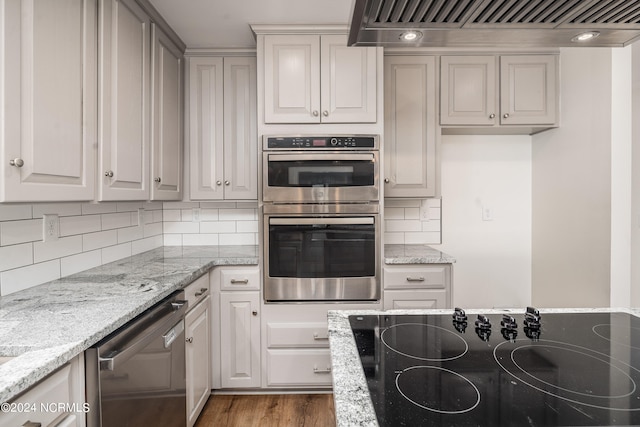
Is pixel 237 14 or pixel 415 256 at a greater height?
pixel 237 14

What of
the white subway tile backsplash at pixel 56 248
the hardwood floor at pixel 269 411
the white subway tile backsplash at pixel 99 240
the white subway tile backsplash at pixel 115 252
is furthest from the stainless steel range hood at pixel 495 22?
the hardwood floor at pixel 269 411

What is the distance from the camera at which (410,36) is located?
0.99 metres

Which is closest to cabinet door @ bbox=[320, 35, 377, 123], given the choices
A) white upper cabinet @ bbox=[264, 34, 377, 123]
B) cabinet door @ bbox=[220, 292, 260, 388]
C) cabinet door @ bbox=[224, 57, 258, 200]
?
white upper cabinet @ bbox=[264, 34, 377, 123]

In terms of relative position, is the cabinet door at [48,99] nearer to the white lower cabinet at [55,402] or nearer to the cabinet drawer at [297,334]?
the white lower cabinet at [55,402]

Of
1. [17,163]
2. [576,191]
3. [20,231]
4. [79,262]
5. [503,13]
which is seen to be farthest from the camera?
[576,191]

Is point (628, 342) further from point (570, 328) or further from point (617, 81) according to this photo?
point (617, 81)

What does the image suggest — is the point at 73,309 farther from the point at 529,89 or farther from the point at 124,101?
the point at 529,89

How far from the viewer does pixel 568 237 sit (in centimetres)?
231

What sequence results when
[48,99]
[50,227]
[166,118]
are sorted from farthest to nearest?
[166,118] < [50,227] < [48,99]

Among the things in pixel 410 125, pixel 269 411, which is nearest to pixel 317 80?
pixel 410 125

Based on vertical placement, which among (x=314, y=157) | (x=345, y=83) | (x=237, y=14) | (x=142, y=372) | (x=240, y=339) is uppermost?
(x=237, y=14)

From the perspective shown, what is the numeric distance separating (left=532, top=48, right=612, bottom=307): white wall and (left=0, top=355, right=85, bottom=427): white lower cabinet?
2.65 metres

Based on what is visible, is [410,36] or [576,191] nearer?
[410,36]

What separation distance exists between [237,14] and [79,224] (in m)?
1.49
